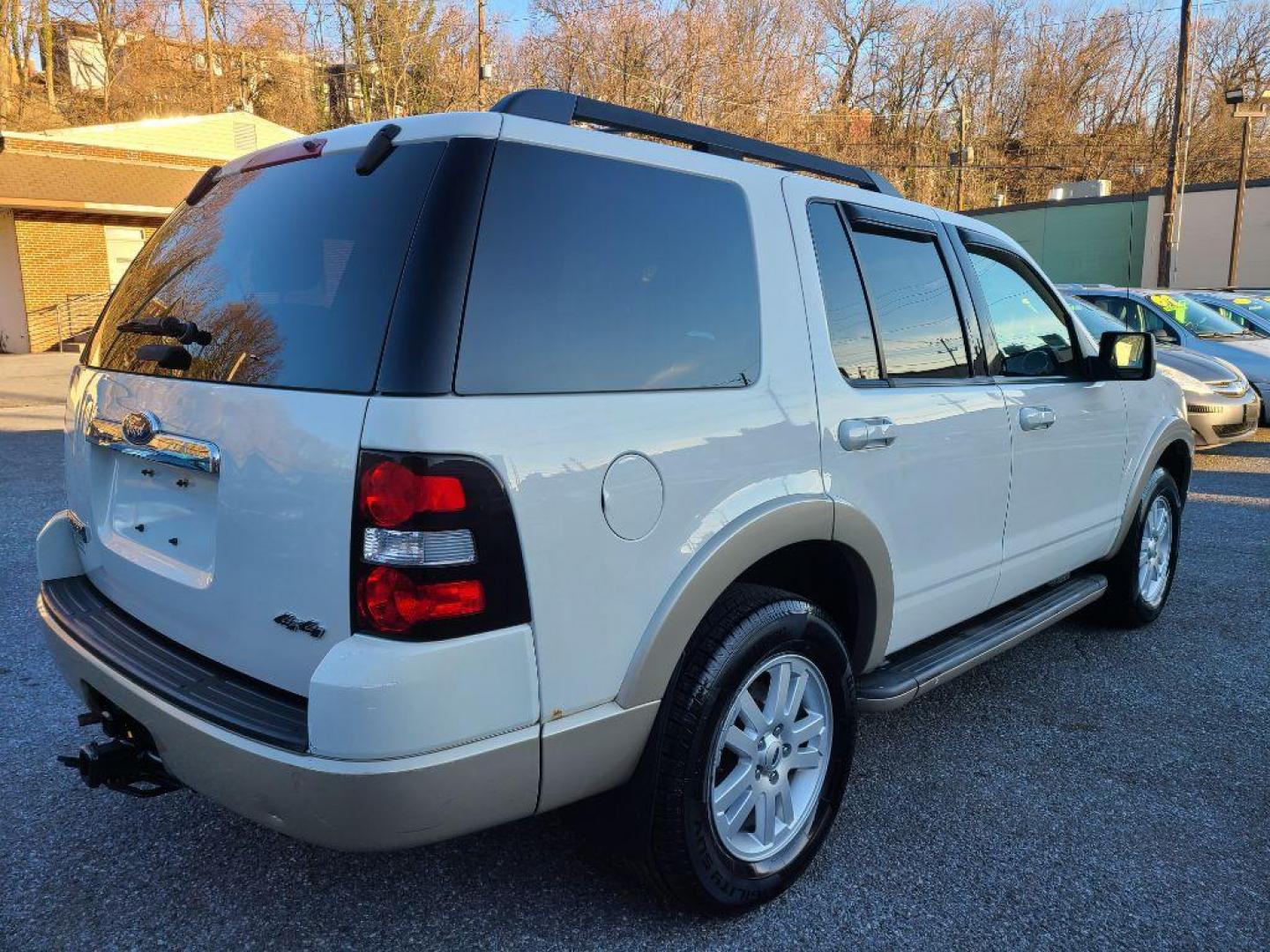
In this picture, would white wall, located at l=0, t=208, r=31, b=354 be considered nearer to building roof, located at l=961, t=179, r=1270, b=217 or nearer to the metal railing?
the metal railing

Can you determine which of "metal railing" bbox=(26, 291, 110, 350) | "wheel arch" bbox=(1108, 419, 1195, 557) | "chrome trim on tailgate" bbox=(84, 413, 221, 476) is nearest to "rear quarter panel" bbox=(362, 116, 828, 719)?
"chrome trim on tailgate" bbox=(84, 413, 221, 476)

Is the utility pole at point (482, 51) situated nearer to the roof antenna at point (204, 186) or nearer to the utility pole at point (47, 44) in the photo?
the utility pole at point (47, 44)

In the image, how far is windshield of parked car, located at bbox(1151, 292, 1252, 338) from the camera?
1145 centimetres

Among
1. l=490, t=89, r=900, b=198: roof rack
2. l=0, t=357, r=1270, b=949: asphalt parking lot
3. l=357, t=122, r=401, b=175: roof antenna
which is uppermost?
l=490, t=89, r=900, b=198: roof rack

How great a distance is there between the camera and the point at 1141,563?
4629mm

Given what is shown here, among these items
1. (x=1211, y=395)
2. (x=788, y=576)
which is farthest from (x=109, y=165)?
(x=788, y=576)

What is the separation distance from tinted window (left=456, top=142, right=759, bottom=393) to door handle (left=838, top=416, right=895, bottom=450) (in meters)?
0.38

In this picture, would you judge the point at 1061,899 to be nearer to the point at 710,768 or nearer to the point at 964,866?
the point at 964,866

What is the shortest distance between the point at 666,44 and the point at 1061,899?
1428 inches

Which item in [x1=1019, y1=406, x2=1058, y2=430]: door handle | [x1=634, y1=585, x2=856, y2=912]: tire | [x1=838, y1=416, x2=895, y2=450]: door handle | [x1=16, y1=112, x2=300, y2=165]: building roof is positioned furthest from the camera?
[x1=16, y1=112, x2=300, y2=165]: building roof

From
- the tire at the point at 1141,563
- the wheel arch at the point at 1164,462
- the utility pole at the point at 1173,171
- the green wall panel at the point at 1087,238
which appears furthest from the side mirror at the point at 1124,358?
the green wall panel at the point at 1087,238

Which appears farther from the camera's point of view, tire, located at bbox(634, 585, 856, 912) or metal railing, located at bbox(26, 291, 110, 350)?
metal railing, located at bbox(26, 291, 110, 350)

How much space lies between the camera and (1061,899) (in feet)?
8.26

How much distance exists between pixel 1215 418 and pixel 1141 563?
5.79 metres
